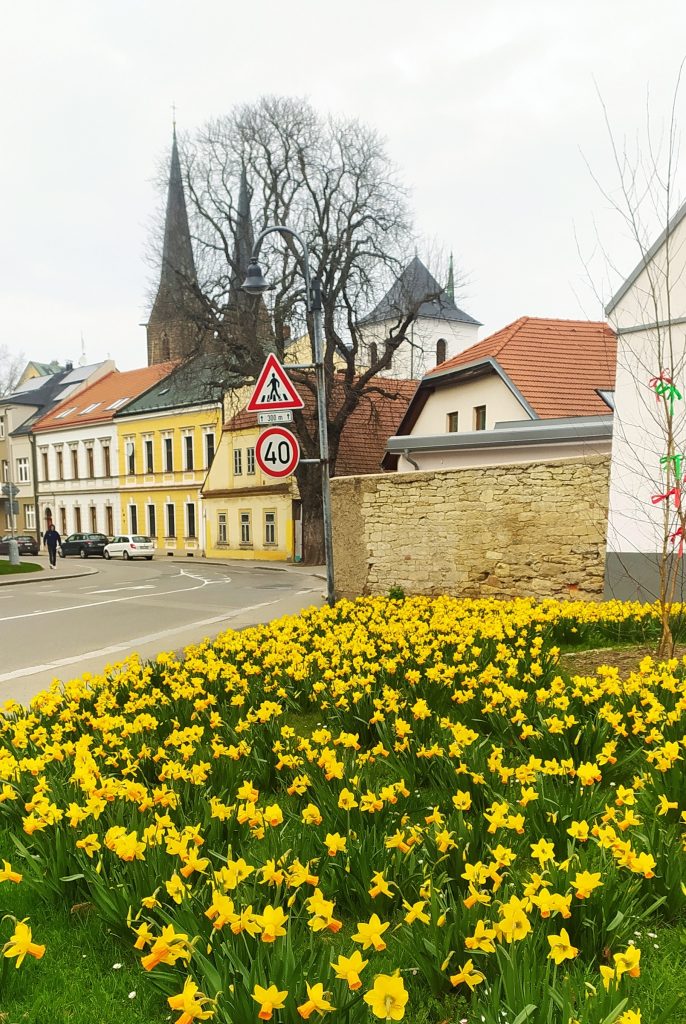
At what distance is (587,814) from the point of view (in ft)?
9.92

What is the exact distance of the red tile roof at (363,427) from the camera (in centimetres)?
3353

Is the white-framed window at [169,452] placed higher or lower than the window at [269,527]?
higher

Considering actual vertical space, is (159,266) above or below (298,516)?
above

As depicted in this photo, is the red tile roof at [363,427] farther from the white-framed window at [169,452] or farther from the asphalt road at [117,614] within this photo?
the asphalt road at [117,614]

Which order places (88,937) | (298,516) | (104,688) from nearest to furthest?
(88,937), (104,688), (298,516)

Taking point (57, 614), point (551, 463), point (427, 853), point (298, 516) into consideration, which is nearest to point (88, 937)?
point (427, 853)

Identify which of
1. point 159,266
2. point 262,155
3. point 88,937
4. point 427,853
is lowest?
point 88,937

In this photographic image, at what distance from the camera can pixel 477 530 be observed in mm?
12195

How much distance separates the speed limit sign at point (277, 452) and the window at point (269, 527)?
27644 mm

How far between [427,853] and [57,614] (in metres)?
13.3

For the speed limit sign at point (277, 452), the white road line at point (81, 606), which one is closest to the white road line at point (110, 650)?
the speed limit sign at point (277, 452)

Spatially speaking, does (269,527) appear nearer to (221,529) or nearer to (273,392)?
(221,529)

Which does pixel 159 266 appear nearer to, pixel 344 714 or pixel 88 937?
pixel 344 714

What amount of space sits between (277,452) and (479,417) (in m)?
14.0
